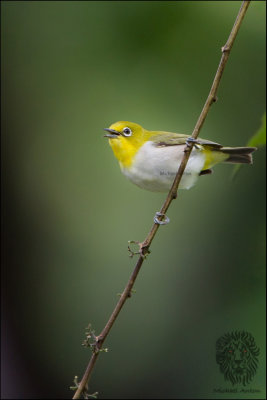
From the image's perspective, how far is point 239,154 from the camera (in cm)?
197

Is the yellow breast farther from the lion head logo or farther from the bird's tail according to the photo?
the lion head logo

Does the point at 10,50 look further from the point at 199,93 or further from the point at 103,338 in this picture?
the point at 103,338

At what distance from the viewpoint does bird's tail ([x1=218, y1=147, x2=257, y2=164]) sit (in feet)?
6.19

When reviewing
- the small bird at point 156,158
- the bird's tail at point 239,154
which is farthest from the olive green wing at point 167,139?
the bird's tail at point 239,154

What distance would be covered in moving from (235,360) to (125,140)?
92 cm

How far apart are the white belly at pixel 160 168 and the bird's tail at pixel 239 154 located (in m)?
0.12

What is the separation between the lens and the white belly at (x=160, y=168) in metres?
1.98

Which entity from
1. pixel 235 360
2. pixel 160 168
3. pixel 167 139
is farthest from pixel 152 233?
pixel 167 139

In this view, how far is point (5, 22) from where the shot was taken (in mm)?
4934

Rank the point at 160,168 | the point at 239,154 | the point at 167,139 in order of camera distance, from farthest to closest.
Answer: the point at 167,139 < the point at 160,168 < the point at 239,154

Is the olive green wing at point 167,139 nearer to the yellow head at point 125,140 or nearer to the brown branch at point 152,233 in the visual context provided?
the yellow head at point 125,140

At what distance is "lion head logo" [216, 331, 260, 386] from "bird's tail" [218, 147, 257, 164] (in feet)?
2.19

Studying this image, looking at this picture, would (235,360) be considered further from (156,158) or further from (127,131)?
(127,131)

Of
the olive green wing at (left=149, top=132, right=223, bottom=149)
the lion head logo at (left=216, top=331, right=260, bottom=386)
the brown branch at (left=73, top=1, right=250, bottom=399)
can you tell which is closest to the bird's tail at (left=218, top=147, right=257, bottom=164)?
the olive green wing at (left=149, top=132, right=223, bottom=149)
